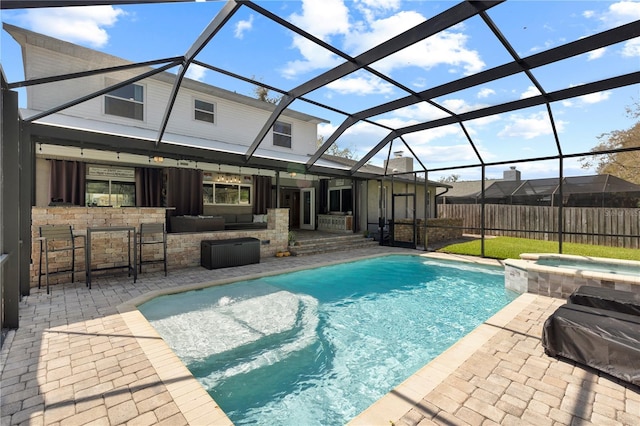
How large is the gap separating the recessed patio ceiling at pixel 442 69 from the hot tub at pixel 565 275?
127 inches

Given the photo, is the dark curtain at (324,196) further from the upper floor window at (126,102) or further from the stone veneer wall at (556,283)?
the stone veneer wall at (556,283)

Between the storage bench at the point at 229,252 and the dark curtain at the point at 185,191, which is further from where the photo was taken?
the dark curtain at the point at 185,191

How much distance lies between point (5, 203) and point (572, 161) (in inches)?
500

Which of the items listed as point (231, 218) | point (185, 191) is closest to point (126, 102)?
point (185, 191)

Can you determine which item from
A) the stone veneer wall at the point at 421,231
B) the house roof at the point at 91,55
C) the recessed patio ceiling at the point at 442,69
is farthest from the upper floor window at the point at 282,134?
the stone veneer wall at the point at 421,231

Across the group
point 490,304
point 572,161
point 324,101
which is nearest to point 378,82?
point 324,101

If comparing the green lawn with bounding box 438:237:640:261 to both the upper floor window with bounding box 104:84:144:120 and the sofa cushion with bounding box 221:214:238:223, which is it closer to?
the sofa cushion with bounding box 221:214:238:223

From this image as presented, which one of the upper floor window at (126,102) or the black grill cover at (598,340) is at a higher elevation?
the upper floor window at (126,102)

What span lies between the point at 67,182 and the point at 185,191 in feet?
10.5

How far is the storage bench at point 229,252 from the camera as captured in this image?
793cm

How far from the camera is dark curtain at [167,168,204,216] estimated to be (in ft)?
32.9

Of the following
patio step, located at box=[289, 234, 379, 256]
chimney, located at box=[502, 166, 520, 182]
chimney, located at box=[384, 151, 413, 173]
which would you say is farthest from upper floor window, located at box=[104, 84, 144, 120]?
chimney, located at box=[502, 166, 520, 182]

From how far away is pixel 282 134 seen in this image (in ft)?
42.9

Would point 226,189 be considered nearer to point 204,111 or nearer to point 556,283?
point 204,111
